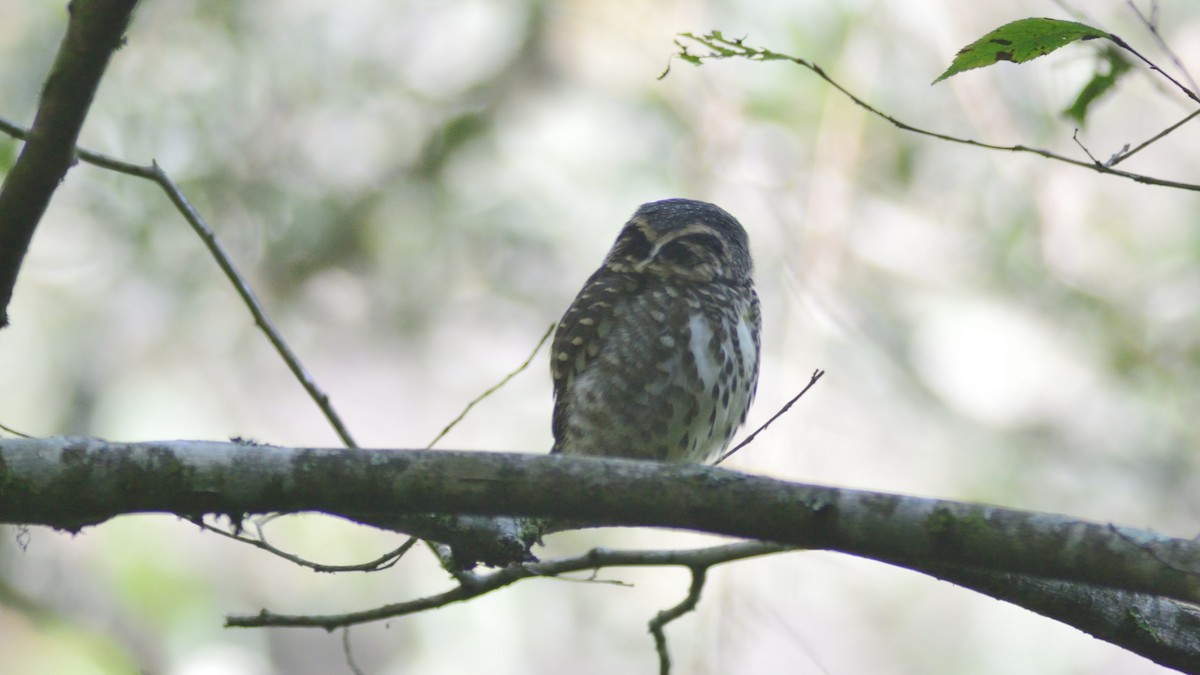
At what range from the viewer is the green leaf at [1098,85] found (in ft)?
9.30

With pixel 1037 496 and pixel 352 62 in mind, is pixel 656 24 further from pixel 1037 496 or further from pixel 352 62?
pixel 1037 496

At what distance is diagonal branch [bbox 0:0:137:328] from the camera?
6.12 ft

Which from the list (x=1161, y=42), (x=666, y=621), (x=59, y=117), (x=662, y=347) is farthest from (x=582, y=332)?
(x=59, y=117)

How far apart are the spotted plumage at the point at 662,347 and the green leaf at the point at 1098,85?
1263 millimetres

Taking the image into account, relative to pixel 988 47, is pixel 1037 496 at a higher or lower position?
higher

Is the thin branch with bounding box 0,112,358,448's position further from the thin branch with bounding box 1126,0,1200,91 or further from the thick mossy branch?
the thin branch with bounding box 1126,0,1200,91

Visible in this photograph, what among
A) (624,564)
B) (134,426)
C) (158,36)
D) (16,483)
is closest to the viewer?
(16,483)

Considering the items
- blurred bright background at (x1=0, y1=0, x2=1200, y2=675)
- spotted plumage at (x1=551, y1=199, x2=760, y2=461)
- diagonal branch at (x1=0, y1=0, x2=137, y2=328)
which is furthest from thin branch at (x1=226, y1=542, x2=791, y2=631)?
blurred bright background at (x1=0, y1=0, x2=1200, y2=675)

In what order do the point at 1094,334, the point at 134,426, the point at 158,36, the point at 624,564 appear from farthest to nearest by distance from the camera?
the point at 1094,334
the point at 158,36
the point at 134,426
the point at 624,564

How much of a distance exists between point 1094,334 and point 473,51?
14.3ft

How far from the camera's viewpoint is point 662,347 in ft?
11.9

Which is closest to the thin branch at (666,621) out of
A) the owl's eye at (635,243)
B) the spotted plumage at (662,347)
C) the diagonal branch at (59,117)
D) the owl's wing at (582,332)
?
the spotted plumage at (662,347)

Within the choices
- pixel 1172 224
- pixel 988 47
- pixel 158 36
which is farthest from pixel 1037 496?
pixel 158 36

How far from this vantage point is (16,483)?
6.82 ft
